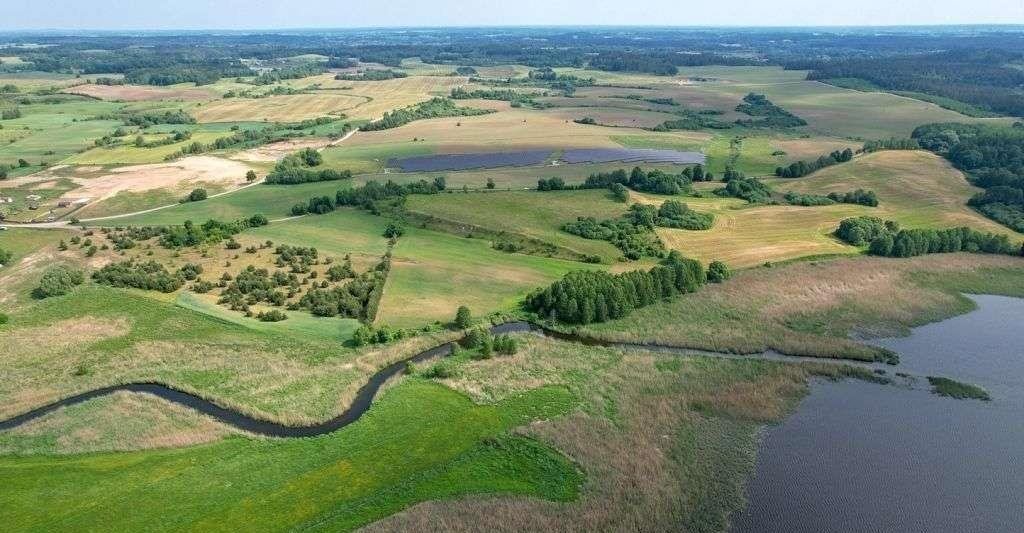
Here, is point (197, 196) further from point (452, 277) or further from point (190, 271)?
point (452, 277)

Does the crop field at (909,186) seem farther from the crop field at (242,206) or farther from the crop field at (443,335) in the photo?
the crop field at (242,206)

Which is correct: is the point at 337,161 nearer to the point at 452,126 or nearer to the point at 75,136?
the point at 452,126

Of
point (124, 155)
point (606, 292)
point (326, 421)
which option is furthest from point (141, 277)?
point (124, 155)

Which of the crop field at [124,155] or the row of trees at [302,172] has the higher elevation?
the crop field at [124,155]

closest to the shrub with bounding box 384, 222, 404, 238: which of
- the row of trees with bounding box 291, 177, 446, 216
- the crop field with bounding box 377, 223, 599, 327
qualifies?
the crop field with bounding box 377, 223, 599, 327

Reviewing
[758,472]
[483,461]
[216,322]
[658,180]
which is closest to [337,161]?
[658,180]

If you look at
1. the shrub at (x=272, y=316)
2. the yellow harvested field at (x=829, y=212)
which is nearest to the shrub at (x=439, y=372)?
the shrub at (x=272, y=316)

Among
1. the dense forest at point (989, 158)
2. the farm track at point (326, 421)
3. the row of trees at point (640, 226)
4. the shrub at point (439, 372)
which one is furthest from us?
the dense forest at point (989, 158)

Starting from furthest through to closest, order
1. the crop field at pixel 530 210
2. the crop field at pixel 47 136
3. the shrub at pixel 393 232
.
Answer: the crop field at pixel 47 136, the crop field at pixel 530 210, the shrub at pixel 393 232
